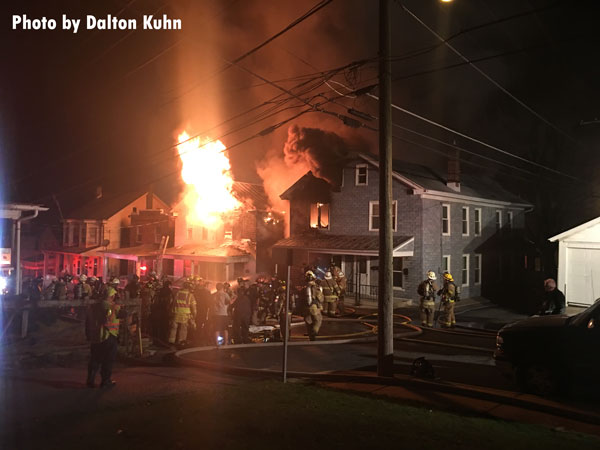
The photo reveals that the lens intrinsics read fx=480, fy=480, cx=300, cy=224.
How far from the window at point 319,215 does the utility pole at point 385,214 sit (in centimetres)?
1969

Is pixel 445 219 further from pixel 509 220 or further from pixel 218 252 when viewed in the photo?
pixel 218 252

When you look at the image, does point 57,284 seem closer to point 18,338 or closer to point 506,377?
point 18,338

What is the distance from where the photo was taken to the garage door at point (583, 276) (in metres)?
19.1

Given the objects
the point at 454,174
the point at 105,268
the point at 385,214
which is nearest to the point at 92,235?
the point at 105,268

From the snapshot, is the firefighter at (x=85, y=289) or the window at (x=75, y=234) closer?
the firefighter at (x=85, y=289)

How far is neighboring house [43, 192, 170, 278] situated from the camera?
1748 inches

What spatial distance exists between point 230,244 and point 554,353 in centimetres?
2915

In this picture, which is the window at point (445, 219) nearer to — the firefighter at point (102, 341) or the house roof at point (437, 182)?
the house roof at point (437, 182)

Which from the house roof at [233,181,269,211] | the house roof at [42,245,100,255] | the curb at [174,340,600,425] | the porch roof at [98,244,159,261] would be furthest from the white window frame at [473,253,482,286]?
the house roof at [42,245,100,255]

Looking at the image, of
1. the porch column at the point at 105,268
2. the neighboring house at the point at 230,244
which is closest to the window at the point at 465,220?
the neighboring house at the point at 230,244

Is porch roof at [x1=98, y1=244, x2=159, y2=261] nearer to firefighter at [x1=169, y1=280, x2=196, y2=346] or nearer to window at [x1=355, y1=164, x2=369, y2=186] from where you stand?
Result: window at [x1=355, y1=164, x2=369, y2=186]

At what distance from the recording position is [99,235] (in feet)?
148

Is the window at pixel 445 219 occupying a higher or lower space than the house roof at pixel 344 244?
higher

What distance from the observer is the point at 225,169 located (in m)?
38.0
